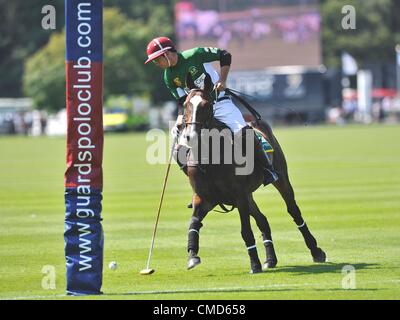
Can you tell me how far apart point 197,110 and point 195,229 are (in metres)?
1.71

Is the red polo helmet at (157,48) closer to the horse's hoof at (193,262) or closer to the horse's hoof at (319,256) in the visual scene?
the horse's hoof at (193,262)

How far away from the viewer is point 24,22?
108 meters

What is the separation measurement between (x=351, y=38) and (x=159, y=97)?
33.8 m

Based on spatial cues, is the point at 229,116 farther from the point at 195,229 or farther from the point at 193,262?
the point at 193,262

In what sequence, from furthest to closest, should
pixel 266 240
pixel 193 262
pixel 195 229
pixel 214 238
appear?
pixel 214 238, pixel 266 240, pixel 195 229, pixel 193 262

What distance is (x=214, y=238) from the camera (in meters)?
17.8

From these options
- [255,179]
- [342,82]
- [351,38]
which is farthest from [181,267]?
[351,38]

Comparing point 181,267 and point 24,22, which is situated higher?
point 24,22

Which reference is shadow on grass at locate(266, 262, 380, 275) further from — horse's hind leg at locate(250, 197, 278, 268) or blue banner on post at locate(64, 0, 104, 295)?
blue banner on post at locate(64, 0, 104, 295)

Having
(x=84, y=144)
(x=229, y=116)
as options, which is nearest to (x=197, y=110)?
(x=229, y=116)

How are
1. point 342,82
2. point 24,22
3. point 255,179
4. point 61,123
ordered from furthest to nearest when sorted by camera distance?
1. point 24,22
2. point 342,82
3. point 61,123
4. point 255,179

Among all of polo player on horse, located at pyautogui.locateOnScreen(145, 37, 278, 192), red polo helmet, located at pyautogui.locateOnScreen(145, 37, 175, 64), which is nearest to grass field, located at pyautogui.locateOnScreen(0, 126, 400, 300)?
polo player on horse, located at pyautogui.locateOnScreen(145, 37, 278, 192)

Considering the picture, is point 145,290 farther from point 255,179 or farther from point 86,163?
point 255,179

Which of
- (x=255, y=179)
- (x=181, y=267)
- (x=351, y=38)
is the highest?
(x=351, y=38)
